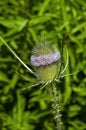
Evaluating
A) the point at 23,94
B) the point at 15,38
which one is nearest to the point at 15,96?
the point at 23,94

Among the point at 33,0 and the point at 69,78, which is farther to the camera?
the point at 33,0

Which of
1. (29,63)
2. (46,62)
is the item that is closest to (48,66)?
(46,62)

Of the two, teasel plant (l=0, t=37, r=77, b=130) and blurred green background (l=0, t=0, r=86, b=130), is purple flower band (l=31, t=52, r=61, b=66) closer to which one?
teasel plant (l=0, t=37, r=77, b=130)

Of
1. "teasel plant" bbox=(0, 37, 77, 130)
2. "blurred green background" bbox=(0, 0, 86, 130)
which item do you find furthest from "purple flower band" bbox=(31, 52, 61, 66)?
"blurred green background" bbox=(0, 0, 86, 130)

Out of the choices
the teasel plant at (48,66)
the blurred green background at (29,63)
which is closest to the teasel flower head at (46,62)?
the teasel plant at (48,66)

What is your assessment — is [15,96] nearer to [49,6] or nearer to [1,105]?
[1,105]
